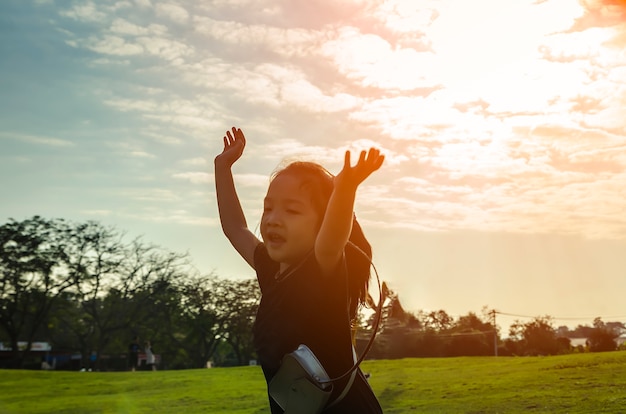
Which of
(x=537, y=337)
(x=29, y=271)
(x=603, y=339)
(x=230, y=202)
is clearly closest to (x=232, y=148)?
(x=230, y=202)

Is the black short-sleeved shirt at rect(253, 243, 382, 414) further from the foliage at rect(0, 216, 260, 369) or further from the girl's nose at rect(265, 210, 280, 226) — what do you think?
the foliage at rect(0, 216, 260, 369)

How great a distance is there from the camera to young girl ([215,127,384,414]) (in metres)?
2.34

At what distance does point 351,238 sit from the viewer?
2.61 m

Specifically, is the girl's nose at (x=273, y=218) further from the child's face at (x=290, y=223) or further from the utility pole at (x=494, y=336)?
the utility pole at (x=494, y=336)

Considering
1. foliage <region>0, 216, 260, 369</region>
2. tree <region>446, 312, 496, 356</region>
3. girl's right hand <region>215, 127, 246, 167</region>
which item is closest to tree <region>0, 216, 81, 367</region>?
foliage <region>0, 216, 260, 369</region>

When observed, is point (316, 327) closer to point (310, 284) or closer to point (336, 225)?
point (310, 284)

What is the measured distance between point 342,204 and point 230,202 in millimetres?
1242

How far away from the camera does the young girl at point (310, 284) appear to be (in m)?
2.34

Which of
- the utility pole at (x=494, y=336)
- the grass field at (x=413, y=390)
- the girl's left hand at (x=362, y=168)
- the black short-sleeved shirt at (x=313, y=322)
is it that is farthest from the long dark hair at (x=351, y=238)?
the utility pole at (x=494, y=336)

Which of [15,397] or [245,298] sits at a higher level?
[245,298]

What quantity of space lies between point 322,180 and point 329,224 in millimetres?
395

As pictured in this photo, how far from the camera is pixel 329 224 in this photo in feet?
7.04

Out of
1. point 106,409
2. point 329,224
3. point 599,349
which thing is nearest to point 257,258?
point 329,224

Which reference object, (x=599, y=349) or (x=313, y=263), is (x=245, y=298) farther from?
(x=313, y=263)
